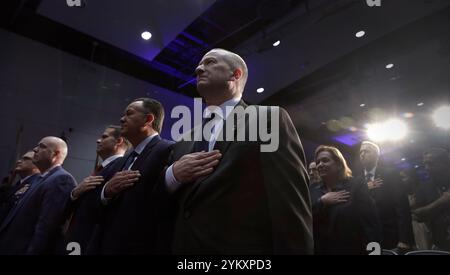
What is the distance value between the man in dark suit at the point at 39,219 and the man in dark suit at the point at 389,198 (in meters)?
2.14

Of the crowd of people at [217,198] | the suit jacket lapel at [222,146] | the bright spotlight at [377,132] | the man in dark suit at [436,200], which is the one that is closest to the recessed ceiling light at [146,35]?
the crowd of people at [217,198]

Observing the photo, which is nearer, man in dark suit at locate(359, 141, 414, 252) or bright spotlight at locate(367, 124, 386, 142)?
man in dark suit at locate(359, 141, 414, 252)

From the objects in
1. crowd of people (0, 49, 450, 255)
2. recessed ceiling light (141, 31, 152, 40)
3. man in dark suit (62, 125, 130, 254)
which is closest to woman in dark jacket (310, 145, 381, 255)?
crowd of people (0, 49, 450, 255)

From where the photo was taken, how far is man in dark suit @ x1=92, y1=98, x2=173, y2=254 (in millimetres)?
1231

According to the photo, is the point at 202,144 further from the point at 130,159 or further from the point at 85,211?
the point at 85,211

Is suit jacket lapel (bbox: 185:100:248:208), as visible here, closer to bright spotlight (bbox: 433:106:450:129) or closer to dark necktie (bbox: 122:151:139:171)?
dark necktie (bbox: 122:151:139:171)

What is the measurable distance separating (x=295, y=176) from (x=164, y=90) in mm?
4280

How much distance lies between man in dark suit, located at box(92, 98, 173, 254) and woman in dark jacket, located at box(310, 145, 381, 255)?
850mm

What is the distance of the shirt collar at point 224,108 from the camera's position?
3.90 feet

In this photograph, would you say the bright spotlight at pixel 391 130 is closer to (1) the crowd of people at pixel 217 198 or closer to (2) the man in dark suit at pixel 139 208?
(1) the crowd of people at pixel 217 198

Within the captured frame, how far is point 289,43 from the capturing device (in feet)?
13.0

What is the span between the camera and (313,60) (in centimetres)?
425

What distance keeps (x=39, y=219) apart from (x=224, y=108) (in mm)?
1463
